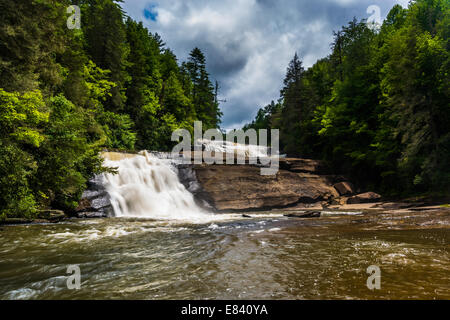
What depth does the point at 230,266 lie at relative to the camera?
366 cm

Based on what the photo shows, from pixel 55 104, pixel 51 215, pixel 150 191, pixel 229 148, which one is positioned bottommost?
pixel 51 215

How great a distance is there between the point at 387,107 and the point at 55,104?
2219 cm

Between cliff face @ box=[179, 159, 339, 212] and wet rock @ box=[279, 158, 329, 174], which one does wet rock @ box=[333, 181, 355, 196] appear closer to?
cliff face @ box=[179, 159, 339, 212]

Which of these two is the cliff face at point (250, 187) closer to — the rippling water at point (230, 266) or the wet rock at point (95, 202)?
the wet rock at point (95, 202)

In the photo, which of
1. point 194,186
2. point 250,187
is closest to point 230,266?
point 194,186

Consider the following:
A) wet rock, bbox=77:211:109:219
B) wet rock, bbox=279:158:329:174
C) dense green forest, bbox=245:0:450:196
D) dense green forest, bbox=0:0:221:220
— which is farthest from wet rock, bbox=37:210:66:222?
dense green forest, bbox=245:0:450:196

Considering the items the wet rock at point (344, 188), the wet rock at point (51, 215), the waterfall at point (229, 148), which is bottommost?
the wet rock at point (51, 215)

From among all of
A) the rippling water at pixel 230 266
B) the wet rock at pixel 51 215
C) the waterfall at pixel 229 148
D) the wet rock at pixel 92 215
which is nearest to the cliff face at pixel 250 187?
the wet rock at pixel 92 215

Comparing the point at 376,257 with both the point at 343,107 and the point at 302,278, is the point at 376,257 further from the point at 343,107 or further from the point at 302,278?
the point at 343,107

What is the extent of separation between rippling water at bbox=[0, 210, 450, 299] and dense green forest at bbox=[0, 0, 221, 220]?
2639mm

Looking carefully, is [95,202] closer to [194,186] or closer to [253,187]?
[194,186]

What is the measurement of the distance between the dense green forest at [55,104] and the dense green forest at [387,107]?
18.3m

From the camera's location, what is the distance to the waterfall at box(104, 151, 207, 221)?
1212 cm

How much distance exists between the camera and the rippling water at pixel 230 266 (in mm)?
2646
